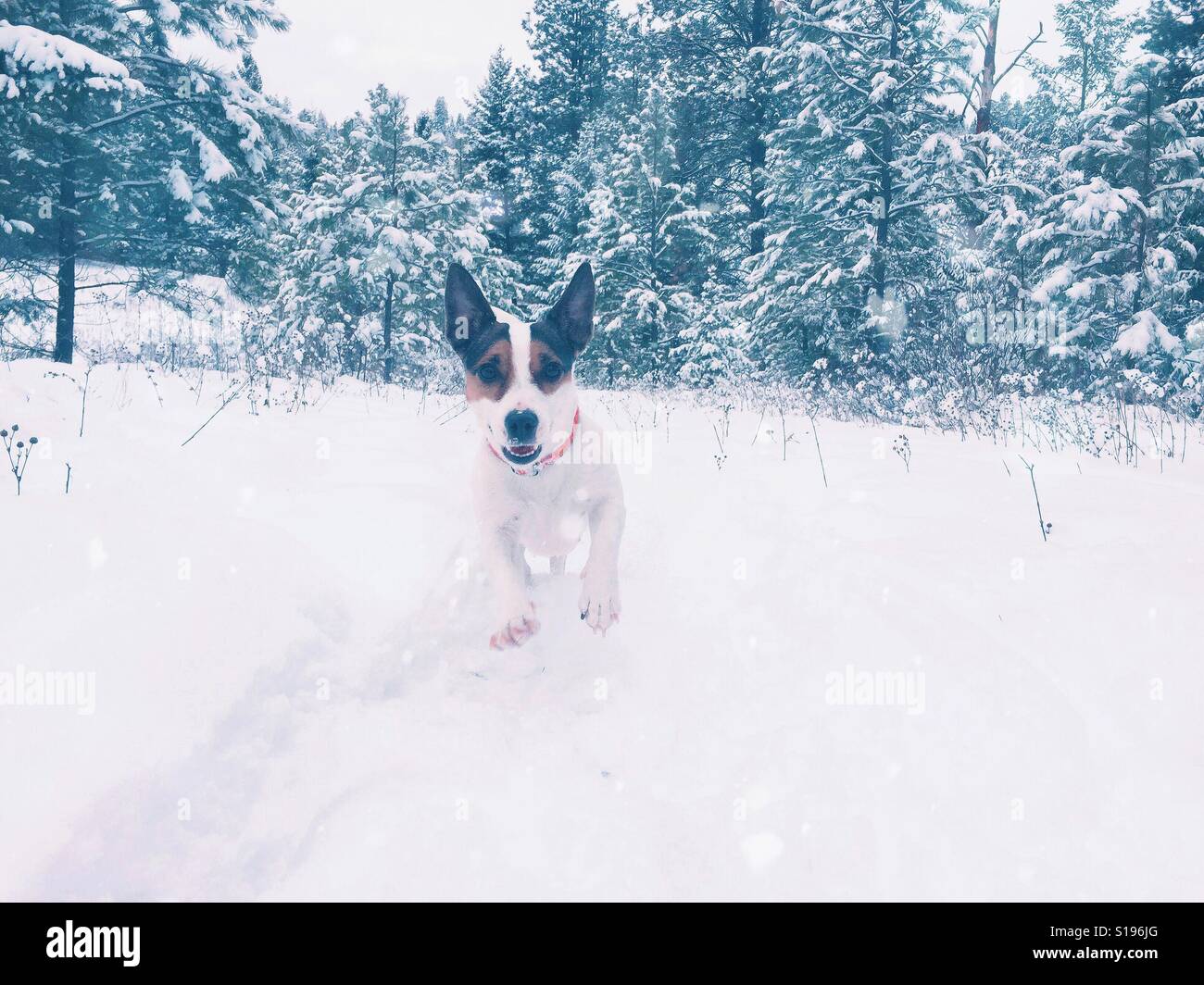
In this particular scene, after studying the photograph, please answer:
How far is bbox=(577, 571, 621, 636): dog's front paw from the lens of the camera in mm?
3207

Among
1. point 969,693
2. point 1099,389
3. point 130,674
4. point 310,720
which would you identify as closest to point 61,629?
point 130,674

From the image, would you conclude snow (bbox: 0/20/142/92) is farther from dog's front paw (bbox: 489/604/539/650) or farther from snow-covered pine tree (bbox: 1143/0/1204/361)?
snow-covered pine tree (bbox: 1143/0/1204/361)

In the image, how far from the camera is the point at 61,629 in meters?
2.36

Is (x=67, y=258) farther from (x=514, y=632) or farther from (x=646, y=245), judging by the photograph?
(x=514, y=632)

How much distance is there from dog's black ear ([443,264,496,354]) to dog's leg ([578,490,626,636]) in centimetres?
138

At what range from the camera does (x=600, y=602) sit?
3232 millimetres

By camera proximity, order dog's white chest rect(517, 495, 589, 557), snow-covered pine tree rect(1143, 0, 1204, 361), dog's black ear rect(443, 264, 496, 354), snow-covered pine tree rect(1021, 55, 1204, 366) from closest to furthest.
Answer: dog's white chest rect(517, 495, 589, 557) → dog's black ear rect(443, 264, 496, 354) → snow-covered pine tree rect(1021, 55, 1204, 366) → snow-covered pine tree rect(1143, 0, 1204, 361)

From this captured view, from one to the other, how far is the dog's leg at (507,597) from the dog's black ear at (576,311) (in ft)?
4.12

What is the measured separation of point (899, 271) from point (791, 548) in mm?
13839

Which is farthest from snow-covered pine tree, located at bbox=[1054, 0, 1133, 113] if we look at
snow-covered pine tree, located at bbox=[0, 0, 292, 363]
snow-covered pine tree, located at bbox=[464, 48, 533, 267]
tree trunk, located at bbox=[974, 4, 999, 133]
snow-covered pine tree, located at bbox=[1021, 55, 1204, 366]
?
snow-covered pine tree, located at bbox=[0, 0, 292, 363]

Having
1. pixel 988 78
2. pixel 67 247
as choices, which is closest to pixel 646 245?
pixel 988 78

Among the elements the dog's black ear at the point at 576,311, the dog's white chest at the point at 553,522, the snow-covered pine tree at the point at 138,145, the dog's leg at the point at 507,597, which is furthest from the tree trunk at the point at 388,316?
the dog's leg at the point at 507,597

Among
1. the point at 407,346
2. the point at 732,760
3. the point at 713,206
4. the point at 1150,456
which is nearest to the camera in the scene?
the point at 732,760
